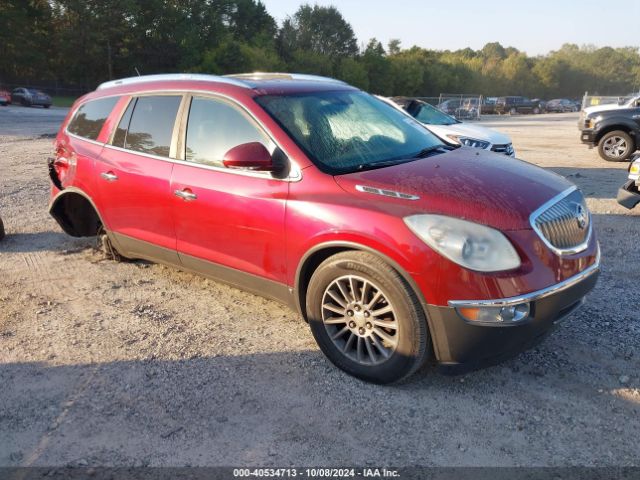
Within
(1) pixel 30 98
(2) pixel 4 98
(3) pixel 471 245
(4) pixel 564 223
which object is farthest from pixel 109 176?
(2) pixel 4 98

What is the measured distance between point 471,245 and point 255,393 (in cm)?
158

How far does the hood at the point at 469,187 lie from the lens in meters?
3.01

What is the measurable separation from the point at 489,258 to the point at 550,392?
3.31ft

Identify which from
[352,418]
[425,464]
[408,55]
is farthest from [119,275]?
[408,55]

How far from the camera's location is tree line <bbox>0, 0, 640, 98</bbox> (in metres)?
48.8

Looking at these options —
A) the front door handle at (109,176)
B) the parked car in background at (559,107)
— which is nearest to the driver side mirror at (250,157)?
the front door handle at (109,176)

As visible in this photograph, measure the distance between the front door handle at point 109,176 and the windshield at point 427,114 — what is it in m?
7.28

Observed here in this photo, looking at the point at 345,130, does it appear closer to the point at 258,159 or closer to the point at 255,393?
the point at 258,159

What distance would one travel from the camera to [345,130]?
3990mm

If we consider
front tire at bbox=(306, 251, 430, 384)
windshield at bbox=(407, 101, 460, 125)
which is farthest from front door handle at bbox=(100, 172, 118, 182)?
windshield at bbox=(407, 101, 460, 125)

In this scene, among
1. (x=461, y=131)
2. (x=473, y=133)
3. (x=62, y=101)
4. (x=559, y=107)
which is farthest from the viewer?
(x=559, y=107)

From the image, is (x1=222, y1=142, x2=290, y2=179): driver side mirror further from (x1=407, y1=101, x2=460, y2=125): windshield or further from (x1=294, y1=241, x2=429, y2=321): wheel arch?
(x1=407, y1=101, x2=460, y2=125): windshield

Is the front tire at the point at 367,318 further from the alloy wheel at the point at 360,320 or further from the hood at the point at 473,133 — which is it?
the hood at the point at 473,133

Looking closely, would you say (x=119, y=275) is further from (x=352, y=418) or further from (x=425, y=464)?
(x=425, y=464)
